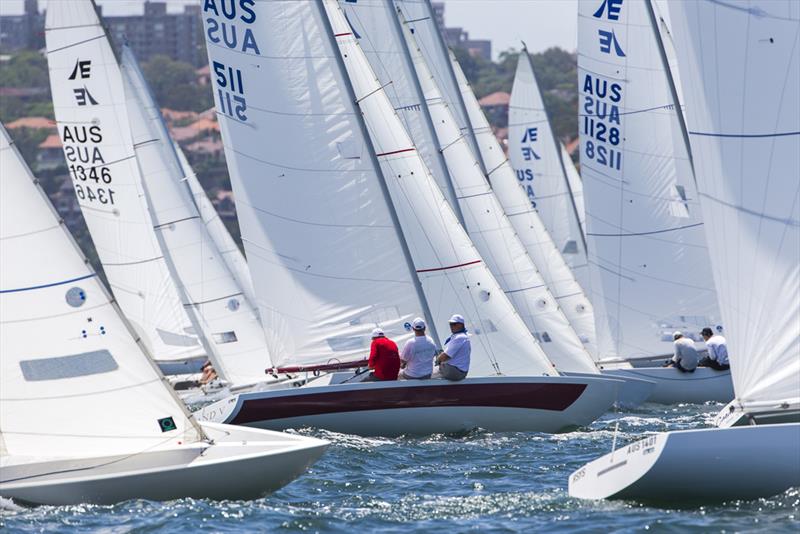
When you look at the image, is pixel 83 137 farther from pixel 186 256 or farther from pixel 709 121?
pixel 709 121

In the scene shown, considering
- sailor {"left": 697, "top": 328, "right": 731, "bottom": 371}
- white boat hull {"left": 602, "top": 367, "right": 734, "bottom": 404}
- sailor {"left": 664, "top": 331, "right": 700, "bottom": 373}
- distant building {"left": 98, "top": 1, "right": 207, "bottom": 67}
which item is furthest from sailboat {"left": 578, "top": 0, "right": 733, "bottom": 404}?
distant building {"left": 98, "top": 1, "right": 207, "bottom": 67}

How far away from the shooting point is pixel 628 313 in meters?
19.5

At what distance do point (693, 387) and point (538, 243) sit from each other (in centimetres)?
434

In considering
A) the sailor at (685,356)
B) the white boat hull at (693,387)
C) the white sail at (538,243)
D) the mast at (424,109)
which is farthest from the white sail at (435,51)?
the white boat hull at (693,387)

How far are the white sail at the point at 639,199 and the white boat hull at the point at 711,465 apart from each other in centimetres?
997

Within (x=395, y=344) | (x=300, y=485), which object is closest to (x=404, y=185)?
(x=395, y=344)

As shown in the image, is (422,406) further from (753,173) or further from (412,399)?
(753,173)

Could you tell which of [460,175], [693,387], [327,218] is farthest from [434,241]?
[693,387]

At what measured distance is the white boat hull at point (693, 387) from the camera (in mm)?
17469

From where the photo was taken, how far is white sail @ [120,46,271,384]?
20.3 meters

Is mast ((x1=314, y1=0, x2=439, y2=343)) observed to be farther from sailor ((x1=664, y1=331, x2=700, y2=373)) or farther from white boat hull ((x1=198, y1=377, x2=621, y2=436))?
sailor ((x1=664, y1=331, x2=700, y2=373))

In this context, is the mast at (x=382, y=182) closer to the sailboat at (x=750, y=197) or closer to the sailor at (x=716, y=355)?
the sailor at (x=716, y=355)

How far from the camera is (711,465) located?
910cm

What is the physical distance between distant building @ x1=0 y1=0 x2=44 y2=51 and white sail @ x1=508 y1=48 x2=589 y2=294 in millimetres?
136508
